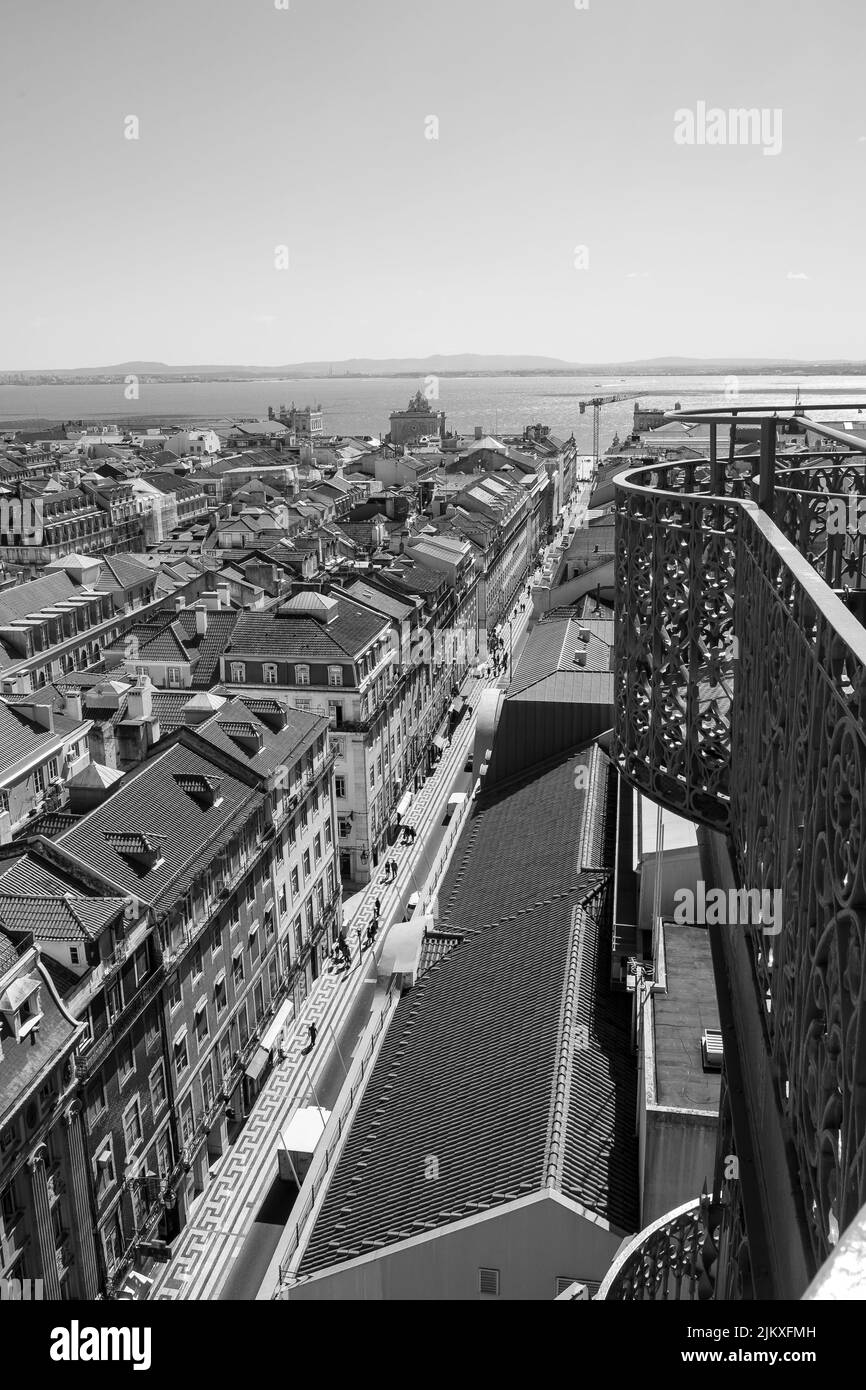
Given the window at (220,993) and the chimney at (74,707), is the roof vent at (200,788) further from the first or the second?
the chimney at (74,707)

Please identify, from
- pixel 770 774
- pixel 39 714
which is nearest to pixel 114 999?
pixel 770 774

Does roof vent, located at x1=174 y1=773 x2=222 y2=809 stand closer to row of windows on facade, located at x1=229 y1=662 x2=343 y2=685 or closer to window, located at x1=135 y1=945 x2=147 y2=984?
window, located at x1=135 y1=945 x2=147 y2=984

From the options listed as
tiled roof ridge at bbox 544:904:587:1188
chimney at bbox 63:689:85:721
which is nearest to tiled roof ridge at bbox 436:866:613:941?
tiled roof ridge at bbox 544:904:587:1188

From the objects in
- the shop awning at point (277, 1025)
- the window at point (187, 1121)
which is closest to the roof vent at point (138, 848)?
the window at point (187, 1121)

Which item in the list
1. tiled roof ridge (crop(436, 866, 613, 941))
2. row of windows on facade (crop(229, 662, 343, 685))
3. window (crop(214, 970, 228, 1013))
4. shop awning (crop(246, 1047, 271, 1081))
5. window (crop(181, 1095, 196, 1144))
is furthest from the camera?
row of windows on facade (crop(229, 662, 343, 685))
